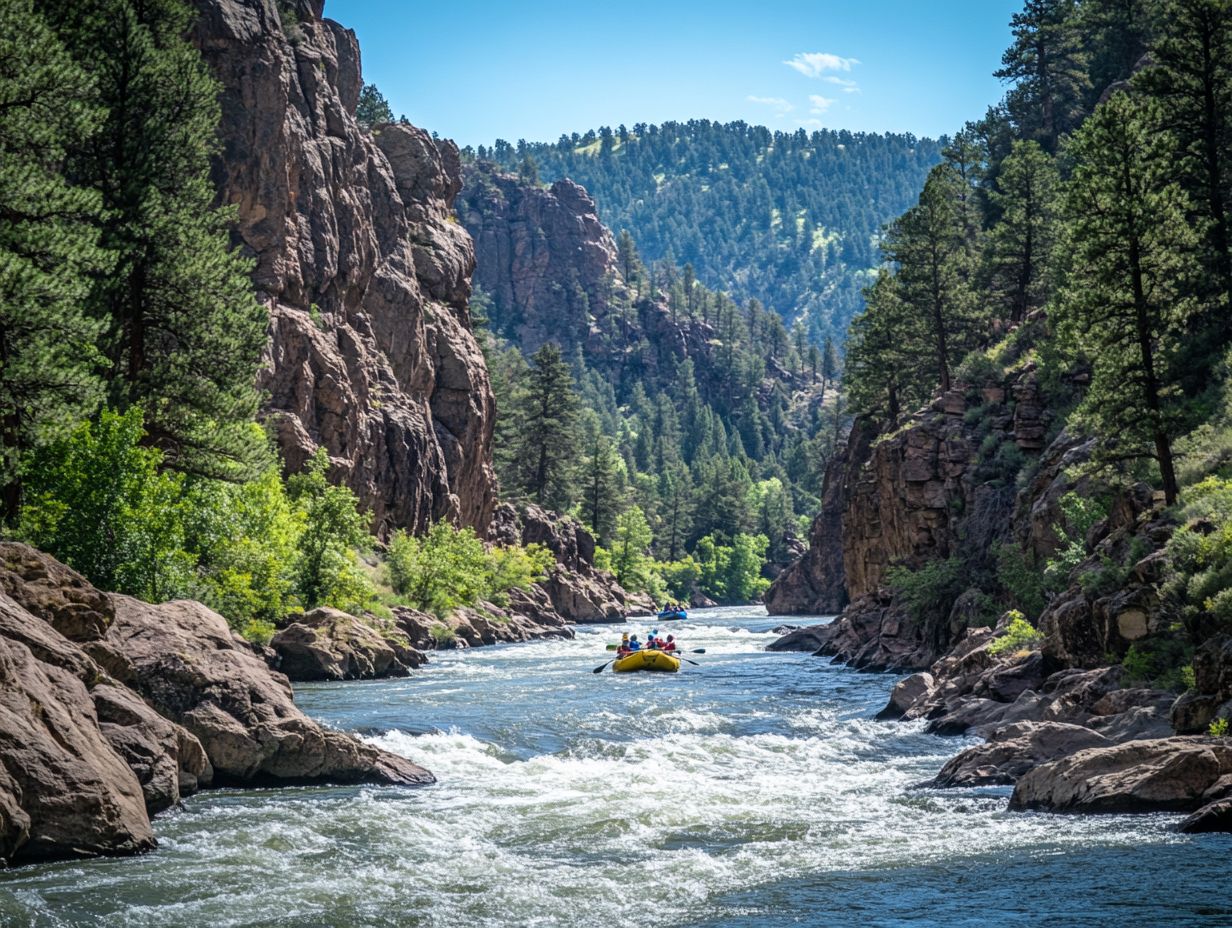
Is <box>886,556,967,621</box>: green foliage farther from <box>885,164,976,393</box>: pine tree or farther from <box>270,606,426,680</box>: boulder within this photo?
<box>270,606,426,680</box>: boulder

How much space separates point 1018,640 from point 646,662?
651 inches

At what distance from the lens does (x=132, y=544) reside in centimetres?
2683

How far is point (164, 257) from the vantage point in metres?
31.5

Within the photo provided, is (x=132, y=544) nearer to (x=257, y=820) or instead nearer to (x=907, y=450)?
(x=257, y=820)

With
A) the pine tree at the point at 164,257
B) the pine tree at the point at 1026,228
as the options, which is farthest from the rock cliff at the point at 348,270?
the pine tree at the point at 1026,228

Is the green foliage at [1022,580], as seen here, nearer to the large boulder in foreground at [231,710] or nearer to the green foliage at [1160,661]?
the green foliage at [1160,661]

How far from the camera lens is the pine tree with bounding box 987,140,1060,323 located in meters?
56.2

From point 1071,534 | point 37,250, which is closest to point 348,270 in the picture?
point 37,250

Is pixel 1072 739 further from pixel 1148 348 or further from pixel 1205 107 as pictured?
pixel 1205 107

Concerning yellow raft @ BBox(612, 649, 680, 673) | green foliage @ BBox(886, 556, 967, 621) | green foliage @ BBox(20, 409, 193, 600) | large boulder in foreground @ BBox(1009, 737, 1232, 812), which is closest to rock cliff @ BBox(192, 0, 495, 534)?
yellow raft @ BBox(612, 649, 680, 673)

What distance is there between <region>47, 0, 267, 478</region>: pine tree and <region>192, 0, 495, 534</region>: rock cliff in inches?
659

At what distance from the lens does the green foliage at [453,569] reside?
6122cm

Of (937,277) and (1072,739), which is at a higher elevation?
(937,277)

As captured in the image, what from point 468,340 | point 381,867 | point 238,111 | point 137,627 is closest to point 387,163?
point 468,340
